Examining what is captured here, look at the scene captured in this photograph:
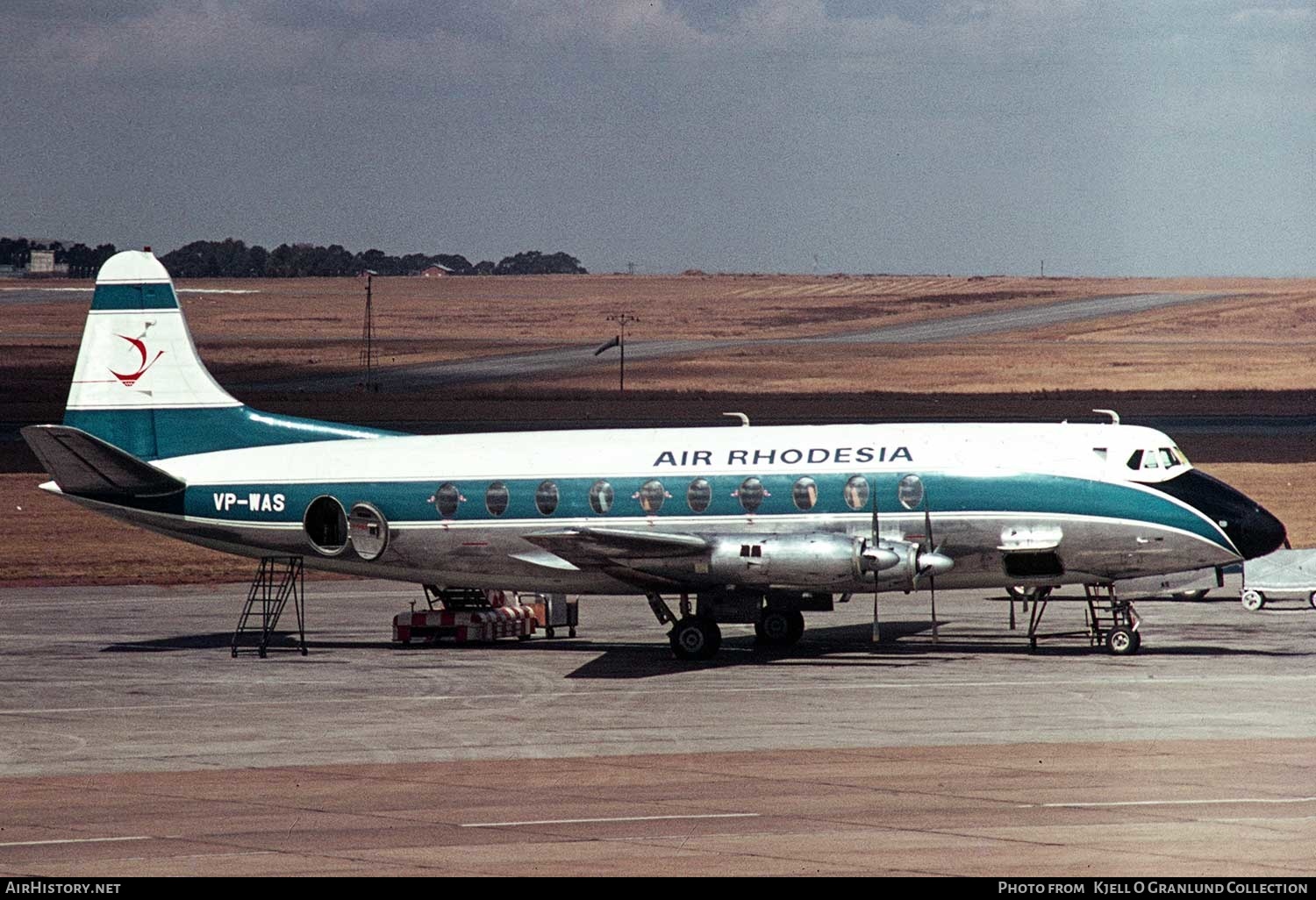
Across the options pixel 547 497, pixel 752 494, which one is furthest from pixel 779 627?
pixel 547 497

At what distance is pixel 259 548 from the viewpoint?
37688 mm

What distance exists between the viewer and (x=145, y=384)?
3906 cm

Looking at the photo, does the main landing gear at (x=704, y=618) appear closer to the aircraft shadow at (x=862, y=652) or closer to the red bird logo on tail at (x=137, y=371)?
the aircraft shadow at (x=862, y=652)

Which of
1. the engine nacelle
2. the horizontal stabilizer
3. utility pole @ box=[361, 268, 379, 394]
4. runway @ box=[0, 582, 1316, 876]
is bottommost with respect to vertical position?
runway @ box=[0, 582, 1316, 876]

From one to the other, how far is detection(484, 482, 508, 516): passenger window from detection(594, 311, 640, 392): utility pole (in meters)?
78.4

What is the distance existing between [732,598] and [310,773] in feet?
41.4

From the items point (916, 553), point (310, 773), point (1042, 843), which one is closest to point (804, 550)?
point (916, 553)

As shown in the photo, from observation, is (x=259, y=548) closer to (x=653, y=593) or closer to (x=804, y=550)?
(x=653, y=593)

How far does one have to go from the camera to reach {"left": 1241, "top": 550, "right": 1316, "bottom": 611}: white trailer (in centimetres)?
4069

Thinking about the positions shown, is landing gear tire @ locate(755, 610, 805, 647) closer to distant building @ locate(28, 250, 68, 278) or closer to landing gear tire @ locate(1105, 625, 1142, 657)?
landing gear tire @ locate(1105, 625, 1142, 657)

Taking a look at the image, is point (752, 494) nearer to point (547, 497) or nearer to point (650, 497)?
point (650, 497)

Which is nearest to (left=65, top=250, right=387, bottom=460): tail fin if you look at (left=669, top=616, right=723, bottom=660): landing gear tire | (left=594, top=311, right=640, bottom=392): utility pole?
(left=669, top=616, right=723, bottom=660): landing gear tire

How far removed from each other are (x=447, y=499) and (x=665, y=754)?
12.7 meters

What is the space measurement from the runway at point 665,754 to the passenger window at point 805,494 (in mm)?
3288
